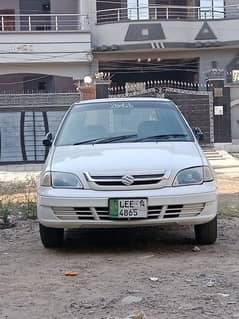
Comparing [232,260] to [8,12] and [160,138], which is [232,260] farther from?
[8,12]

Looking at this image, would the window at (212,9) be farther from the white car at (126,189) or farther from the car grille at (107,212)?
the car grille at (107,212)

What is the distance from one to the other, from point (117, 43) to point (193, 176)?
26.1 meters

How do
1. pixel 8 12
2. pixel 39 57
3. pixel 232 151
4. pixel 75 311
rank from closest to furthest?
pixel 75 311, pixel 232 151, pixel 39 57, pixel 8 12

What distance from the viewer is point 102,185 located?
673cm

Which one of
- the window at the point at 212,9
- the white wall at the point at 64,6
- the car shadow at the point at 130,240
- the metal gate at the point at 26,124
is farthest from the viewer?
the white wall at the point at 64,6

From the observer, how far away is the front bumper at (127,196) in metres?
6.67

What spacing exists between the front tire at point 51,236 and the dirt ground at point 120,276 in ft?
0.32

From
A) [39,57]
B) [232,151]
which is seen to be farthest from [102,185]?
[39,57]

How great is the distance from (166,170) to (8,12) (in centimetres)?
3153

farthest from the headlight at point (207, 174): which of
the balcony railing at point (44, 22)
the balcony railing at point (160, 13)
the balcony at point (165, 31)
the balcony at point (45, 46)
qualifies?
the balcony railing at point (160, 13)

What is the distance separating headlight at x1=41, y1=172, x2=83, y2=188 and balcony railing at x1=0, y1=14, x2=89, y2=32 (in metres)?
26.7

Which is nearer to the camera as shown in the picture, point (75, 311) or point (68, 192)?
point (75, 311)

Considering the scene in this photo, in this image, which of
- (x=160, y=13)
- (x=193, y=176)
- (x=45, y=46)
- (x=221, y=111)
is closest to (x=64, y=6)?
(x=45, y=46)

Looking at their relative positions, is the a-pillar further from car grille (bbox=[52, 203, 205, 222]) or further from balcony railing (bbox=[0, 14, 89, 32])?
car grille (bbox=[52, 203, 205, 222])
